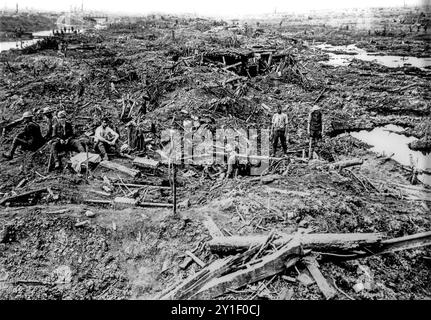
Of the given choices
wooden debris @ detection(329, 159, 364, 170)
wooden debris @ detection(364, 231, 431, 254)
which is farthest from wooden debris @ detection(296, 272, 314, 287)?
wooden debris @ detection(329, 159, 364, 170)

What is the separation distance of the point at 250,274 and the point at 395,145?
790cm

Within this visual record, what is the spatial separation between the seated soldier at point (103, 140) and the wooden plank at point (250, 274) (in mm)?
5043

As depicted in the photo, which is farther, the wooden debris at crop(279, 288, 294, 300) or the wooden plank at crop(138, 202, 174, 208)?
the wooden plank at crop(138, 202, 174, 208)

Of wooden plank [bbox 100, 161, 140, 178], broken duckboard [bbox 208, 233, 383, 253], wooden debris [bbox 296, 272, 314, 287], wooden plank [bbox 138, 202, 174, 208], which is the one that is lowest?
wooden debris [bbox 296, 272, 314, 287]

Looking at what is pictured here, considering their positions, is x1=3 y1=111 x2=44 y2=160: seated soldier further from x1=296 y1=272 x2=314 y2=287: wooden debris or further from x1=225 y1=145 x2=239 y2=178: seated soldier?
x1=296 y1=272 x2=314 y2=287: wooden debris

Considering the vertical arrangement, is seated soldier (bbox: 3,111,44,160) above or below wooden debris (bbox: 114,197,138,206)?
above

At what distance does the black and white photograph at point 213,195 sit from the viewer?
A: 14.9 feet

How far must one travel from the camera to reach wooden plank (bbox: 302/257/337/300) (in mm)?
4109

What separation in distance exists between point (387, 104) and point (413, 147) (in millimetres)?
4182

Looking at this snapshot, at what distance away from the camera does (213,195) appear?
22.0 ft

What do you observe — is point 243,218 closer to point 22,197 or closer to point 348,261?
point 348,261

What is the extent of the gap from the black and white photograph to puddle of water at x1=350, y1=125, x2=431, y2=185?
6 centimetres

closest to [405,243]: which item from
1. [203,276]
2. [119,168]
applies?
[203,276]
